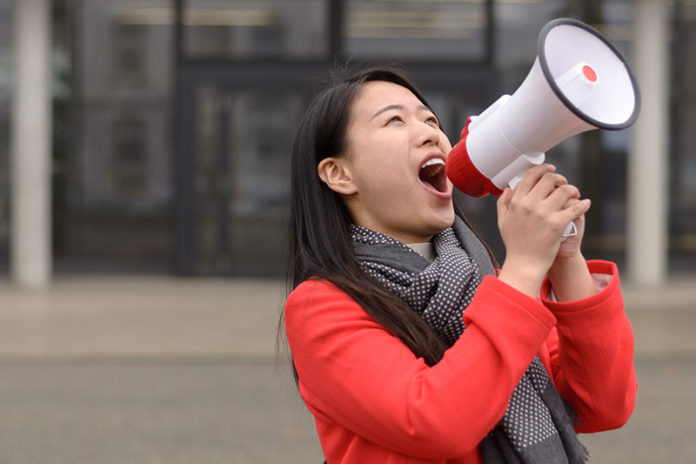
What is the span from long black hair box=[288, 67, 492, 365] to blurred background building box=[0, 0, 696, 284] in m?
10.4

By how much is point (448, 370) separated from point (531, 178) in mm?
315

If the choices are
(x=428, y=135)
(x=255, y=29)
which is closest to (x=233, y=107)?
(x=255, y=29)

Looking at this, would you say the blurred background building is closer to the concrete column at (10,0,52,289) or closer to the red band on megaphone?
the concrete column at (10,0,52,289)

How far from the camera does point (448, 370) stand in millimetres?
1416

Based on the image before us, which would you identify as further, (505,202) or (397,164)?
(397,164)

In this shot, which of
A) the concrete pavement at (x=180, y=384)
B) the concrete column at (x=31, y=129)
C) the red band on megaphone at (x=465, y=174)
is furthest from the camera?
the concrete column at (x=31, y=129)

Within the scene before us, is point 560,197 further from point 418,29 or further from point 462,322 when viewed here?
point 418,29

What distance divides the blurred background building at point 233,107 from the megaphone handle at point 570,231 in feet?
35.1

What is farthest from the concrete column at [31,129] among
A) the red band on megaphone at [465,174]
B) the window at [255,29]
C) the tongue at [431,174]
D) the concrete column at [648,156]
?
the red band on megaphone at [465,174]

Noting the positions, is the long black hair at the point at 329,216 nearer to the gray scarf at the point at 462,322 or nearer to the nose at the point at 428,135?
the gray scarf at the point at 462,322

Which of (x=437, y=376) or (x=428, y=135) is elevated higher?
(x=428, y=135)

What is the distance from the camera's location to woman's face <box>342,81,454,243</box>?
167 cm

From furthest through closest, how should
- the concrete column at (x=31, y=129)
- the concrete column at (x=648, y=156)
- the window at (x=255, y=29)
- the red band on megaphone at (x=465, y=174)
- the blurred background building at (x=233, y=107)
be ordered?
the window at (x=255, y=29), the blurred background building at (x=233, y=107), the concrete column at (x=648, y=156), the concrete column at (x=31, y=129), the red band on megaphone at (x=465, y=174)

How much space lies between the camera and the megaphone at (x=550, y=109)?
1.38 meters
